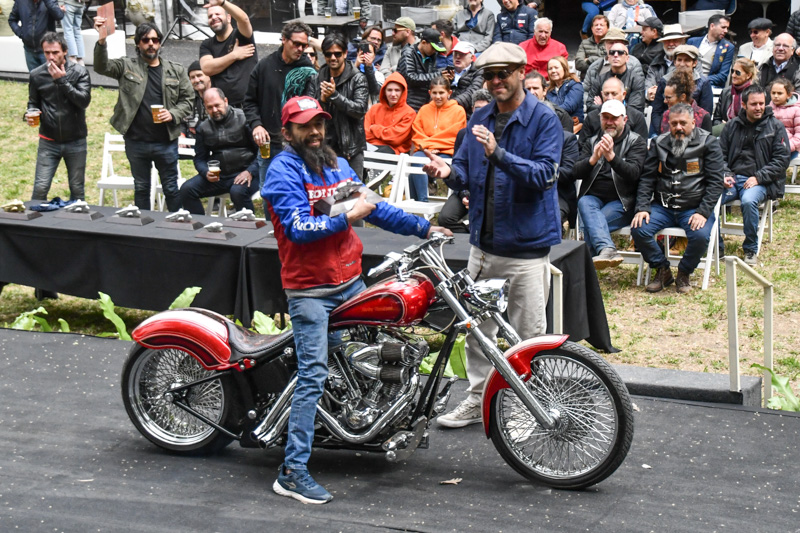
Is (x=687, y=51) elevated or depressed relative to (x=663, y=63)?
elevated

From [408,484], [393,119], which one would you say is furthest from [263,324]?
[393,119]

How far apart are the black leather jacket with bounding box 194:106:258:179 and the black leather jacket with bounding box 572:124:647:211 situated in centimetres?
317

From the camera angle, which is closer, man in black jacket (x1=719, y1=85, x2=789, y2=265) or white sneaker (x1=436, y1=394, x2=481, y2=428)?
white sneaker (x1=436, y1=394, x2=481, y2=428)

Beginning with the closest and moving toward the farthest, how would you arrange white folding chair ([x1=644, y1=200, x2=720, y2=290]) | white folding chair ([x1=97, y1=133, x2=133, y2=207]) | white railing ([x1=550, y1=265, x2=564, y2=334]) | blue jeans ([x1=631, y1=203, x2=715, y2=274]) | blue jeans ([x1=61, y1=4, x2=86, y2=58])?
white railing ([x1=550, y1=265, x2=564, y2=334]), blue jeans ([x1=631, y1=203, x2=715, y2=274]), white folding chair ([x1=644, y1=200, x2=720, y2=290]), white folding chair ([x1=97, y1=133, x2=133, y2=207]), blue jeans ([x1=61, y1=4, x2=86, y2=58])

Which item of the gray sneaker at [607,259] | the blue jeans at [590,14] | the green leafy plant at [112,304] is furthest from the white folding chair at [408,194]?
the blue jeans at [590,14]

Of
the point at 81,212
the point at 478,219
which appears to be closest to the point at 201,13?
the point at 81,212

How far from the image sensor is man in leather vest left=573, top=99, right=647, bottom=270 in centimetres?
860

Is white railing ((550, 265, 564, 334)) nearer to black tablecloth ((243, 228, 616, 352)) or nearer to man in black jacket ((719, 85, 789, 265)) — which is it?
black tablecloth ((243, 228, 616, 352))

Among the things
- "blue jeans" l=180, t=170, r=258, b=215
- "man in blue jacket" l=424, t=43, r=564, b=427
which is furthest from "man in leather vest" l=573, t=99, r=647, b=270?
"man in blue jacket" l=424, t=43, r=564, b=427

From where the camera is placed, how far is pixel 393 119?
10.7 metres

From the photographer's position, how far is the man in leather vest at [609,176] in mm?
8602

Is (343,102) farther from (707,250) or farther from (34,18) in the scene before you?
(34,18)

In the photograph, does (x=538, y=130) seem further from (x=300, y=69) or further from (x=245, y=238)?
(x=300, y=69)

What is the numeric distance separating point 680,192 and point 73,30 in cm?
1126
